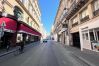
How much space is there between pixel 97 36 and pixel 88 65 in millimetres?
5533

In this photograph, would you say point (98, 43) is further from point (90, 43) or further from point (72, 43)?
point (72, 43)

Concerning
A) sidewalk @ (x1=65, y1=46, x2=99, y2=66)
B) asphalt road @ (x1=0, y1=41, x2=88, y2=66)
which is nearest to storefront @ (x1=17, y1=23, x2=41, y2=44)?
asphalt road @ (x1=0, y1=41, x2=88, y2=66)

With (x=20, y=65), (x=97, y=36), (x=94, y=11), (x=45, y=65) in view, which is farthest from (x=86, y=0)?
(x=20, y=65)

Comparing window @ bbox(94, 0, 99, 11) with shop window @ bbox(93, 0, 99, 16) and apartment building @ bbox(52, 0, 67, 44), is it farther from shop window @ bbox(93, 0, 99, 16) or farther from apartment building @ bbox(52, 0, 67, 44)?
apartment building @ bbox(52, 0, 67, 44)

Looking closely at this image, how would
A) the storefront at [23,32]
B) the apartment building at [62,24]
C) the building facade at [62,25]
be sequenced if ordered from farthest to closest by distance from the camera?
the apartment building at [62,24]
the building facade at [62,25]
the storefront at [23,32]

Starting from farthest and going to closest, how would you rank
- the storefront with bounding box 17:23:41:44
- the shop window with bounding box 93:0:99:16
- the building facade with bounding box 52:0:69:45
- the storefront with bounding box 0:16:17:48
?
the building facade with bounding box 52:0:69:45
the storefront with bounding box 17:23:41:44
the shop window with bounding box 93:0:99:16
the storefront with bounding box 0:16:17:48

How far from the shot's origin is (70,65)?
282 inches

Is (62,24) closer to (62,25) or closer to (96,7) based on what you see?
(62,25)

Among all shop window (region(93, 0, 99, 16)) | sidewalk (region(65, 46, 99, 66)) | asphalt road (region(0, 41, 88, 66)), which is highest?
shop window (region(93, 0, 99, 16))

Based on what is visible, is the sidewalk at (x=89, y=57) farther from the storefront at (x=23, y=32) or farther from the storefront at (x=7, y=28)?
→ the storefront at (x=23, y=32)

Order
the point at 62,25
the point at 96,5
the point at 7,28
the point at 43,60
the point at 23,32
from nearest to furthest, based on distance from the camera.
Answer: the point at 43,60 < the point at 96,5 < the point at 7,28 < the point at 23,32 < the point at 62,25

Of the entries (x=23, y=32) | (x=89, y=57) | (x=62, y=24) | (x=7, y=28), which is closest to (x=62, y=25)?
(x=62, y=24)

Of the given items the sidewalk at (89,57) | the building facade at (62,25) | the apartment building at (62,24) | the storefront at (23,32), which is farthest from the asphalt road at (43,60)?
the apartment building at (62,24)

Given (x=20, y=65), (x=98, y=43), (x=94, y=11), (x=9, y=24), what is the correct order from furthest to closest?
(x=9, y=24) → (x=94, y=11) → (x=98, y=43) → (x=20, y=65)
